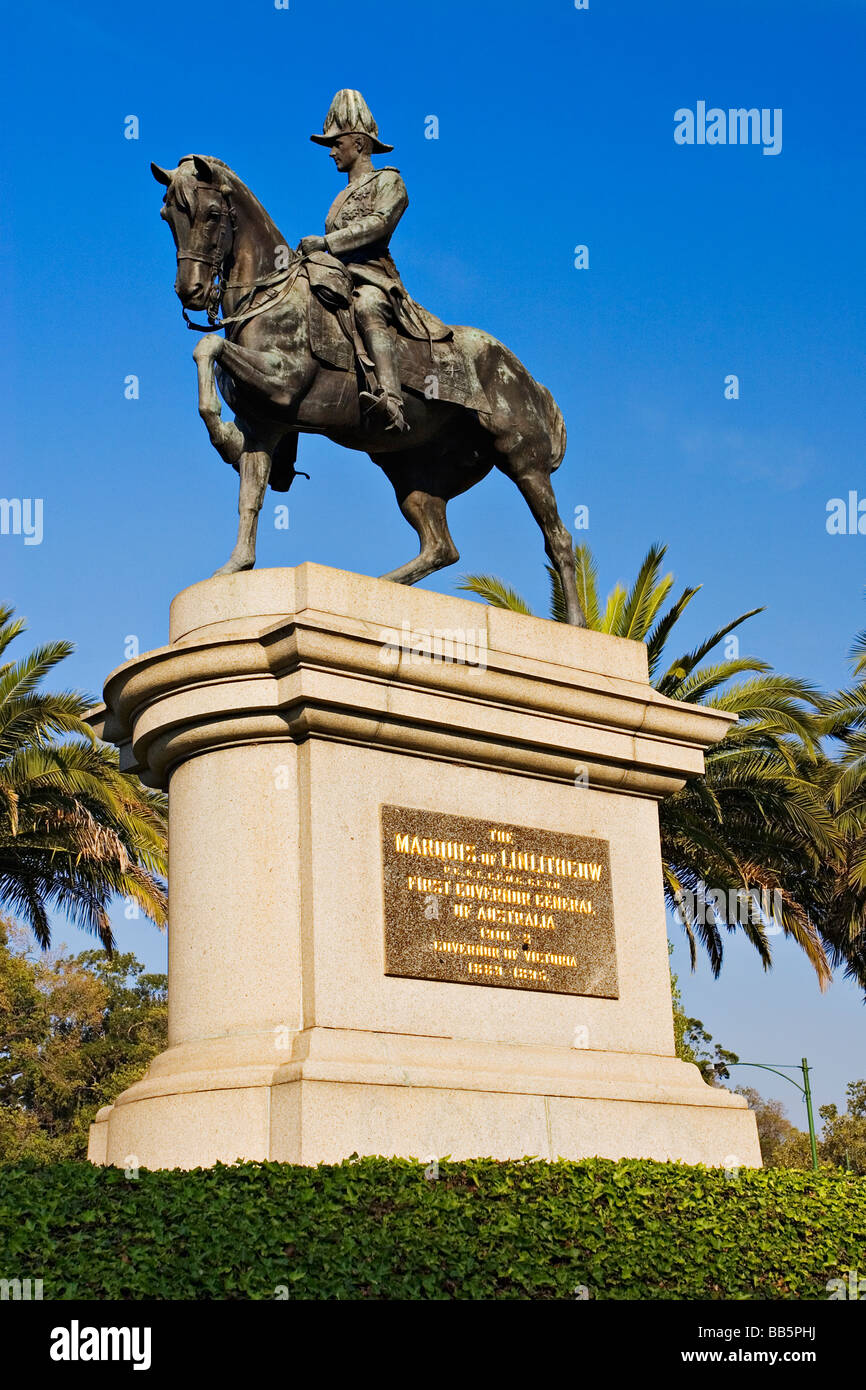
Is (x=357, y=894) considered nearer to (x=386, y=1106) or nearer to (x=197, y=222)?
(x=386, y=1106)

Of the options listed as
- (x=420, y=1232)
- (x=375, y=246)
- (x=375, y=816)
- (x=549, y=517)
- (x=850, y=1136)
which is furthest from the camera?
(x=850, y=1136)

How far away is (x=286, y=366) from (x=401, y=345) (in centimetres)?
109

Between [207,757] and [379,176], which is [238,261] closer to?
[379,176]

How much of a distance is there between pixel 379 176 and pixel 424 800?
480 cm

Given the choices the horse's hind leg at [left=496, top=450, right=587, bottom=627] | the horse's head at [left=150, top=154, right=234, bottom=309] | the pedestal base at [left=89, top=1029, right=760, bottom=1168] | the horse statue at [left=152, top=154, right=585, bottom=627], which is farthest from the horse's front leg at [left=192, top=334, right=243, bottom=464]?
the pedestal base at [left=89, top=1029, right=760, bottom=1168]

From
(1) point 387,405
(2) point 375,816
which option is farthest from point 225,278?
(2) point 375,816

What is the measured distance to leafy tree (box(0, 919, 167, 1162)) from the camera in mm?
39719

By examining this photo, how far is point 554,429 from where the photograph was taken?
43.1 ft

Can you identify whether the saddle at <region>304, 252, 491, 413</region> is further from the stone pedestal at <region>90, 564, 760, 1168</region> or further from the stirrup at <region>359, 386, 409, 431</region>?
the stone pedestal at <region>90, 564, 760, 1168</region>

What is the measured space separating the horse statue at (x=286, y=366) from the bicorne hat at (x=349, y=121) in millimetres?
1266

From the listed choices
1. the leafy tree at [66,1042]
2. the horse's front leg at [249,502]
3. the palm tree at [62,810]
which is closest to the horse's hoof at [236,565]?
the horse's front leg at [249,502]

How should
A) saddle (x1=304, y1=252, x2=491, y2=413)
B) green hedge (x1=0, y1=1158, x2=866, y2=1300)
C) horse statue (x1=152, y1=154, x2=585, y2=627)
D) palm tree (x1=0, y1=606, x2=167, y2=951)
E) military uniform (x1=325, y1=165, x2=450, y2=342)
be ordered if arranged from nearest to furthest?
green hedge (x1=0, y1=1158, x2=866, y2=1300), horse statue (x1=152, y1=154, x2=585, y2=627), saddle (x1=304, y1=252, x2=491, y2=413), military uniform (x1=325, y1=165, x2=450, y2=342), palm tree (x1=0, y1=606, x2=167, y2=951)

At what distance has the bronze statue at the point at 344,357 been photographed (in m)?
11.2

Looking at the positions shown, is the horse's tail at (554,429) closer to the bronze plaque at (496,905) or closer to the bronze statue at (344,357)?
the bronze statue at (344,357)
